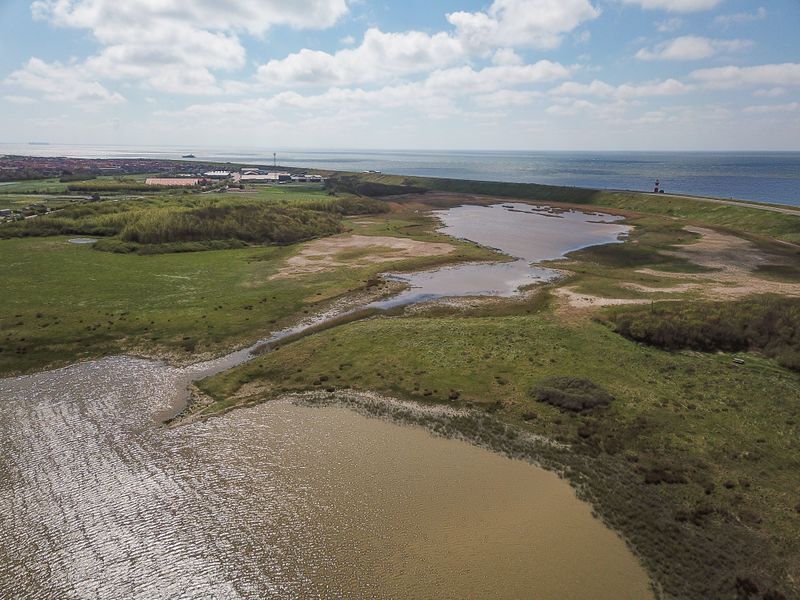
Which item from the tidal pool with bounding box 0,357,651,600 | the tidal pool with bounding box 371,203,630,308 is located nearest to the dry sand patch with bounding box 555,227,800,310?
the tidal pool with bounding box 371,203,630,308

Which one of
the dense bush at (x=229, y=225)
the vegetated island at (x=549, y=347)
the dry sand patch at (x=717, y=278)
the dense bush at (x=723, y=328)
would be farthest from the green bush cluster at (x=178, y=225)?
the dense bush at (x=723, y=328)

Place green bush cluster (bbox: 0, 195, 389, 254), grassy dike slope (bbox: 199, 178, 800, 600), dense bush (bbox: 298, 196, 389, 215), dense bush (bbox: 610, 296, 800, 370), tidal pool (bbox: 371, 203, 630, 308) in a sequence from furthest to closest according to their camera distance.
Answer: dense bush (bbox: 298, 196, 389, 215) → green bush cluster (bbox: 0, 195, 389, 254) → tidal pool (bbox: 371, 203, 630, 308) → dense bush (bbox: 610, 296, 800, 370) → grassy dike slope (bbox: 199, 178, 800, 600)

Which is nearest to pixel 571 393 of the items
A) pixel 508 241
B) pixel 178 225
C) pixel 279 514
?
pixel 279 514

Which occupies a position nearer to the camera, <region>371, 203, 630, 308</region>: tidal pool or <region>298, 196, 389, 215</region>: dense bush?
<region>371, 203, 630, 308</region>: tidal pool

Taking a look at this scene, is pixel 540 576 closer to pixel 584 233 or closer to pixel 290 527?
pixel 290 527

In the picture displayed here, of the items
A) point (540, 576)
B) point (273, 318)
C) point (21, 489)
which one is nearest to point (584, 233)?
point (273, 318)

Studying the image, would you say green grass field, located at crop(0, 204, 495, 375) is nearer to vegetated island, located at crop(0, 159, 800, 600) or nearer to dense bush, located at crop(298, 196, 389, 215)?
vegetated island, located at crop(0, 159, 800, 600)
